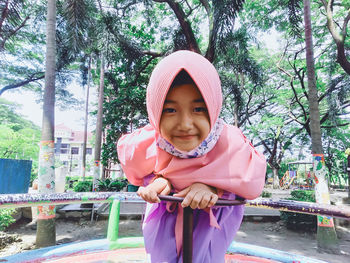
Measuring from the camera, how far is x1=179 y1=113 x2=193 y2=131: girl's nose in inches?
31.5

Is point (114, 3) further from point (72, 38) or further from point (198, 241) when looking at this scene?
point (198, 241)

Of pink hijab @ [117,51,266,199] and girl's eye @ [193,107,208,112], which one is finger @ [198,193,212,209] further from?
girl's eye @ [193,107,208,112]

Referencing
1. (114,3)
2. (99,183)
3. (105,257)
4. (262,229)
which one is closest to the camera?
(105,257)

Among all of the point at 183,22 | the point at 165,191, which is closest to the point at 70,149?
the point at 183,22

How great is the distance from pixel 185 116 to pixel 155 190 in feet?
0.99

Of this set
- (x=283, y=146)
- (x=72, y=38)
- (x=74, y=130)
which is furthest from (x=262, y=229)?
(x=74, y=130)

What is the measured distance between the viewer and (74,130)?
144 ft

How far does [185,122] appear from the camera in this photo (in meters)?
0.80

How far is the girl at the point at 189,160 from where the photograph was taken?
0.81 metres

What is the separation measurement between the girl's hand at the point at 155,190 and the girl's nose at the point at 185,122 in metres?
0.25

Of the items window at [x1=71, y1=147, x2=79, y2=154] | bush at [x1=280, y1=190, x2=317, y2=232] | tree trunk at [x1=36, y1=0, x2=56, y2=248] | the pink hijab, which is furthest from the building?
the pink hijab

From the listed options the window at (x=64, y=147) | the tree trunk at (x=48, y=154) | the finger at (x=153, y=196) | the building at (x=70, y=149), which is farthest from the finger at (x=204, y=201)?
the window at (x=64, y=147)

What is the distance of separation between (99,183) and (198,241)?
800 centimetres

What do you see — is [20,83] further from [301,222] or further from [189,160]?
[189,160]
